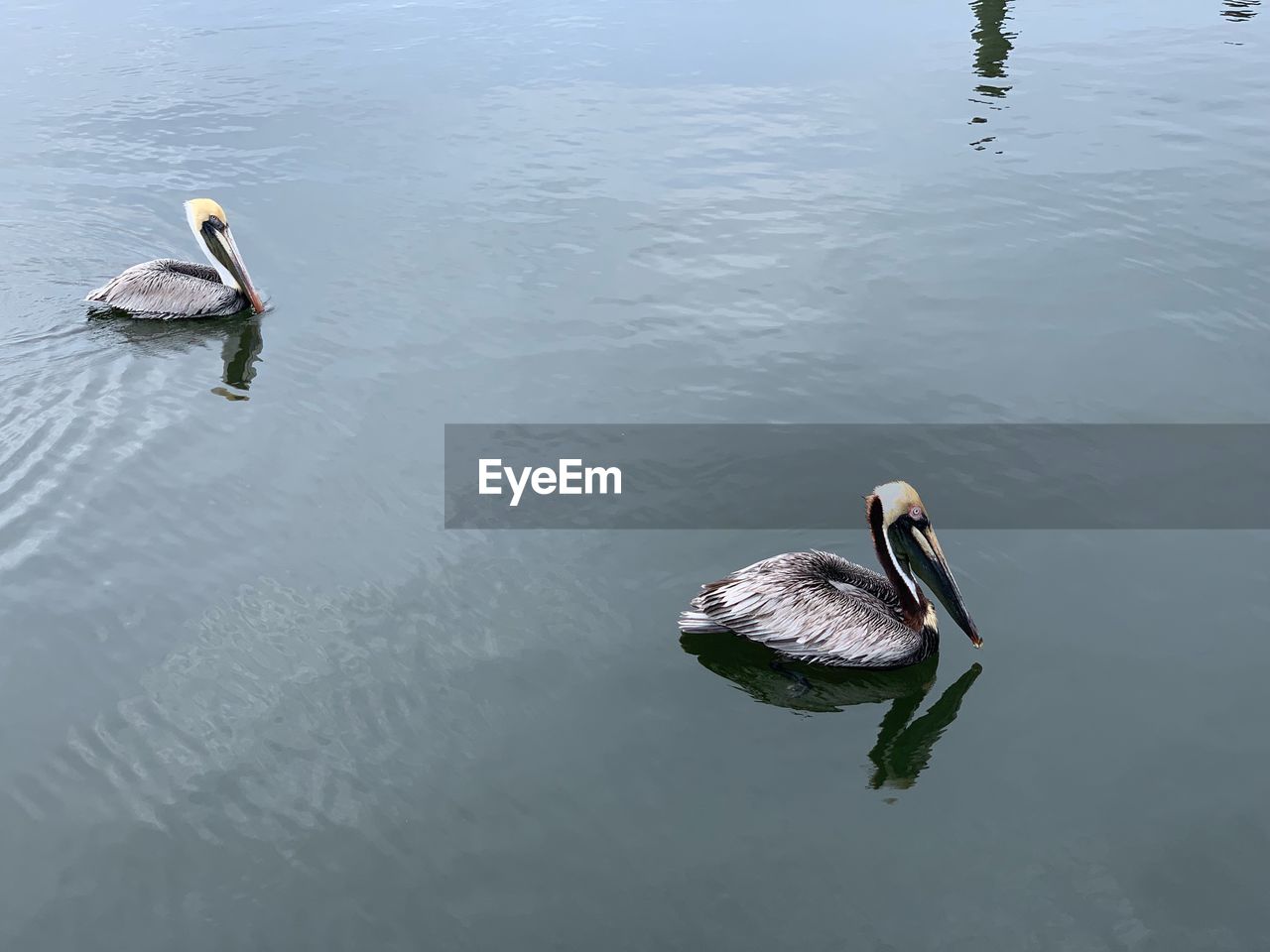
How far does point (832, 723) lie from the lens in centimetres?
809

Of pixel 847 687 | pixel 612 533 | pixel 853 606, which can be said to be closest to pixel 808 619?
pixel 853 606

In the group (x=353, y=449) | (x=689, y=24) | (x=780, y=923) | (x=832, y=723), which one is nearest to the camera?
(x=780, y=923)

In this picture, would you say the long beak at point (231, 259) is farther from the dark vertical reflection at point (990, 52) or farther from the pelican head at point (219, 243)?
the dark vertical reflection at point (990, 52)

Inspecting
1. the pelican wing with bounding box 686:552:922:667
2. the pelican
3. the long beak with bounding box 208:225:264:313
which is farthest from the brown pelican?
the pelican

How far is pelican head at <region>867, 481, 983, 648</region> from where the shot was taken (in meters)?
8.43

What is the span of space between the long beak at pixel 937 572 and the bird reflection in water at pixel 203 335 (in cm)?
738

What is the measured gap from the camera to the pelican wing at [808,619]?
840 centimetres

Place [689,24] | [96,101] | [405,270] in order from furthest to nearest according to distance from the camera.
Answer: [689,24], [96,101], [405,270]

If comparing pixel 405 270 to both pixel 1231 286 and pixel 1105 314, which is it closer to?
pixel 1105 314

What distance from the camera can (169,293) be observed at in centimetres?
1360

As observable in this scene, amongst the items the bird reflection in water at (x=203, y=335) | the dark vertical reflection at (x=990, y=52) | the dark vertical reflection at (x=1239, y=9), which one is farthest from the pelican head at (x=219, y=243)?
the dark vertical reflection at (x=1239, y=9)

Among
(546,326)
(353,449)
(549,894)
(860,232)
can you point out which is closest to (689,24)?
(860,232)

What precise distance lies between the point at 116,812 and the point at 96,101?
16.8 metres

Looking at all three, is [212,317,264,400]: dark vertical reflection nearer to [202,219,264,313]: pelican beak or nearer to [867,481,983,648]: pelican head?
[202,219,264,313]: pelican beak
